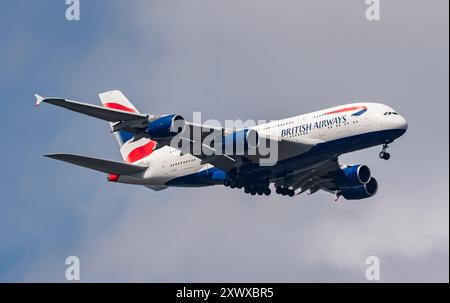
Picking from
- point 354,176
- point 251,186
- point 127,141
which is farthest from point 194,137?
point 354,176

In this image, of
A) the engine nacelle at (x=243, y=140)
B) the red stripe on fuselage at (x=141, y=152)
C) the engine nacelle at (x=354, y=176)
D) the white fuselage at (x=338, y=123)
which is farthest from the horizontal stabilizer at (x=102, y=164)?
the engine nacelle at (x=354, y=176)

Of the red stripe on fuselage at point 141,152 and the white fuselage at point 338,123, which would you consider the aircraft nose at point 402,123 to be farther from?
the red stripe on fuselage at point 141,152

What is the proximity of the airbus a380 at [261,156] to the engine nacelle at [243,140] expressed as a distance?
62 millimetres

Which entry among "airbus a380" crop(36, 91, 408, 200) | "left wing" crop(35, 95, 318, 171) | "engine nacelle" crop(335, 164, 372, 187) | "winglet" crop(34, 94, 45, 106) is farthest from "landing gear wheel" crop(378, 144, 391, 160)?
"winglet" crop(34, 94, 45, 106)

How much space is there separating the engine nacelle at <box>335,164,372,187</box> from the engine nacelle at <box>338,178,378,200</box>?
1591mm

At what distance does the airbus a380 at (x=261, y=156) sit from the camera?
2512 inches

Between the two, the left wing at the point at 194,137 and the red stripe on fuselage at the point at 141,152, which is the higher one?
the red stripe on fuselage at the point at 141,152

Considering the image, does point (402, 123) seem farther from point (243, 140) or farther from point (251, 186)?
point (251, 186)

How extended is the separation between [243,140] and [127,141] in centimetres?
1388

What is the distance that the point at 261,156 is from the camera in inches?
2643

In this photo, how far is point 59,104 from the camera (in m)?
58.8
